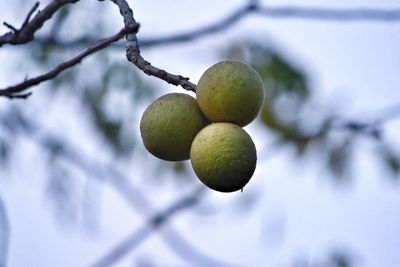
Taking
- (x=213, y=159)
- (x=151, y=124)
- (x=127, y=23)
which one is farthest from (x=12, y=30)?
(x=213, y=159)

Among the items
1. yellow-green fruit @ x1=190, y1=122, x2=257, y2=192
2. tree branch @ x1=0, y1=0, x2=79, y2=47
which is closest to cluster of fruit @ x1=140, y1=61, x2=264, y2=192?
yellow-green fruit @ x1=190, y1=122, x2=257, y2=192

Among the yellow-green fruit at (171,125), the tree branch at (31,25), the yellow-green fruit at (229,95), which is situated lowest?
the tree branch at (31,25)

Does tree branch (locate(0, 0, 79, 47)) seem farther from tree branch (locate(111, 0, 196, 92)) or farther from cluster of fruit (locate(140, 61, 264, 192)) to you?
cluster of fruit (locate(140, 61, 264, 192))

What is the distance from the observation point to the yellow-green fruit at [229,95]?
1.83m

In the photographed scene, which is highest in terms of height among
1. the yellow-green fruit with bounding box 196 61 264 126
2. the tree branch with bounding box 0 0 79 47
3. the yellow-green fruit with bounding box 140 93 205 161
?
the yellow-green fruit with bounding box 196 61 264 126

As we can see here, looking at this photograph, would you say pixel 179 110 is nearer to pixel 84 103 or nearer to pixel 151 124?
pixel 151 124

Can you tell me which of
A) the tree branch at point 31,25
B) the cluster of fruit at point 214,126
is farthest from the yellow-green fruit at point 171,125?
the tree branch at point 31,25

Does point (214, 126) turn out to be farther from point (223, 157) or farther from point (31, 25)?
point (31, 25)

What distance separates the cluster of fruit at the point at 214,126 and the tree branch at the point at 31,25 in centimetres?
33

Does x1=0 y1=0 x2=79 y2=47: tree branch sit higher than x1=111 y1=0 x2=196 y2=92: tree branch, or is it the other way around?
x1=111 y1=0 x2=196 y2=92: tree branch

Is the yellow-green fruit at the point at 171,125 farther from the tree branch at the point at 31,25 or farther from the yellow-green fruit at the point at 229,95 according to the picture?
the tree branch at the point at 31,25

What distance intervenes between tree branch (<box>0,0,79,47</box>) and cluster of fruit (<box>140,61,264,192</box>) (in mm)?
329

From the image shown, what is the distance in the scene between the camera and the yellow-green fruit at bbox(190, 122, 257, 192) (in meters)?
1.75

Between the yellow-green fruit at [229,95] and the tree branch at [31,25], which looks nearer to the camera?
the tree branch at [31,25]
